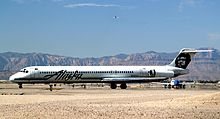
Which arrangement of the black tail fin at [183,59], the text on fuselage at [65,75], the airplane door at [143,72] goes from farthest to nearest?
1. the black tail fin at [183,59]
2. the airplane door at [143,72]
3. the text on fuselage at [65,75]

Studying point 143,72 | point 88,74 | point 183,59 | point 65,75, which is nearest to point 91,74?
point 88,74

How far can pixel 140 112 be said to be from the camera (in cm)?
2575

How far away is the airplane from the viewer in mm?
77938

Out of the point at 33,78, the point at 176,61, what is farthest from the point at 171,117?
the point at 176,61

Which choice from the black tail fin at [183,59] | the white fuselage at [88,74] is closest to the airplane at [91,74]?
the white fuselage at [88,74]

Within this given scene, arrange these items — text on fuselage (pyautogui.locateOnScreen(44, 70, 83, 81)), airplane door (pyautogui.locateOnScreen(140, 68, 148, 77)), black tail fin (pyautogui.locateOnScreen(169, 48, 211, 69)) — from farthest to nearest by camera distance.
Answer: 1. black tail fin (pyautogui.locateOnScreen(169, 48, 211, 69))
2. airplane door (pyautogui.locateOnScreen(140, 68, 148, 77))
3. text on fuselage (pyautogui.locateOnScreen(44, 70, 83, 81))

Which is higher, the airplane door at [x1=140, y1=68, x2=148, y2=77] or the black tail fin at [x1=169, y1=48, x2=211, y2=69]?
the black tail fin at [x1=169, y1=48, x2=211, y2=69]

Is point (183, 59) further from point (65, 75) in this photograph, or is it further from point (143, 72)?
point (65, 75)

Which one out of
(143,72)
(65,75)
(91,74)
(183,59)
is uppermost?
(183,59)

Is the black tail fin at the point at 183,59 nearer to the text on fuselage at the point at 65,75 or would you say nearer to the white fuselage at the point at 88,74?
the white fuselage at the point at 88,74

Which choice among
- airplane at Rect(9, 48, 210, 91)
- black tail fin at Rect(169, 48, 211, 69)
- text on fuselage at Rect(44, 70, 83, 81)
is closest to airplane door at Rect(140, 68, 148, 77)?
airplane at Rect(9, 48, 210, 91)

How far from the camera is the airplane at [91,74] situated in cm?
7794

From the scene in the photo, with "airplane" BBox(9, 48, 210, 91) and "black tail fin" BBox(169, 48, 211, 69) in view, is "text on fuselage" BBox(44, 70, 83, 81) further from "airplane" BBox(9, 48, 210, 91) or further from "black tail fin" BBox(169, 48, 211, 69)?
"black tail fin" BBox(169, 48, 211, 69)

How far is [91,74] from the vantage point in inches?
3135
